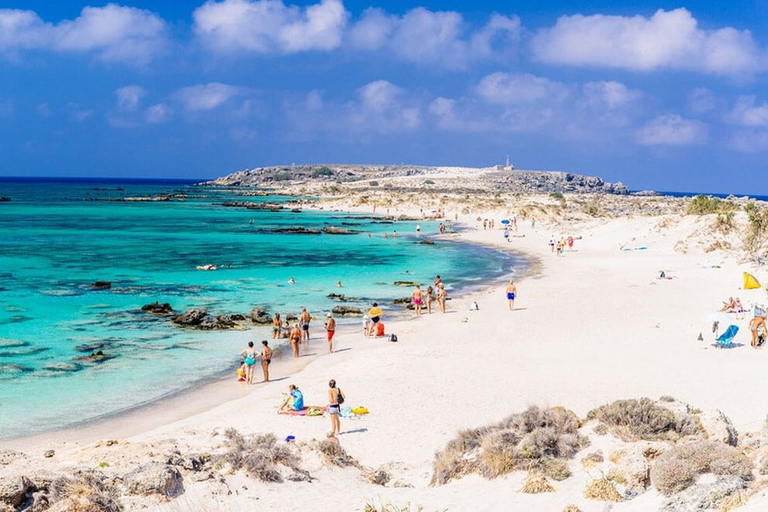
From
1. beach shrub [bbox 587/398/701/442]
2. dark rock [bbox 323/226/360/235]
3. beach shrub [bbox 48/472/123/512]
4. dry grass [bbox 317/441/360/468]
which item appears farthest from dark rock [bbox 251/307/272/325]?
dark rock [bbox 323/226/360/235]

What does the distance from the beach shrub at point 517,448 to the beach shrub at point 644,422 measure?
50 cm

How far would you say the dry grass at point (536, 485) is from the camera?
315 inches

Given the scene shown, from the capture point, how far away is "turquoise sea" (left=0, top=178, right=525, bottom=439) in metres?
15.3

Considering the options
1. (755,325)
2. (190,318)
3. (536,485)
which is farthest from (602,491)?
(190,318)

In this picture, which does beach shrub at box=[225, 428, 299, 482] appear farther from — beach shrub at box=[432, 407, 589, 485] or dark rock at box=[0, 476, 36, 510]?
dark rock at box=[0, 476, 36, 510]

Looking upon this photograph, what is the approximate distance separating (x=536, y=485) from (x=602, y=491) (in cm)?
80

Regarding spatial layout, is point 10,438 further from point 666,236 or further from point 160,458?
point 666,236

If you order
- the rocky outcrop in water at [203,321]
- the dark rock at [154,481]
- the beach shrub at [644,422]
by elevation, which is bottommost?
the rocky outcrop in water at [203,321]

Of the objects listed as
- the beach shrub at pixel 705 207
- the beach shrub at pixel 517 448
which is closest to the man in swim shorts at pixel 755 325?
the beach shrub at pixel 517 448

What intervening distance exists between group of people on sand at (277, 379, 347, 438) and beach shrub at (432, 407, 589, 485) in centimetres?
257

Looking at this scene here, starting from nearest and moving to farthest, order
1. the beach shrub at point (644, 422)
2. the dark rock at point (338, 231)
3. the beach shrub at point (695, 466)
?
the beach shrub at point (695, 466) < the beach shrub at point (644, 422) < the dark rock at point (338, 231)

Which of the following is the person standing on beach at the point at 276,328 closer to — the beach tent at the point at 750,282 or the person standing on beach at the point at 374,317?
the person standing on beach at the point at 374,317

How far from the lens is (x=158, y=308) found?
77.6ft

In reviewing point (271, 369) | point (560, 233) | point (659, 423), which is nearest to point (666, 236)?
point (560, 233)
